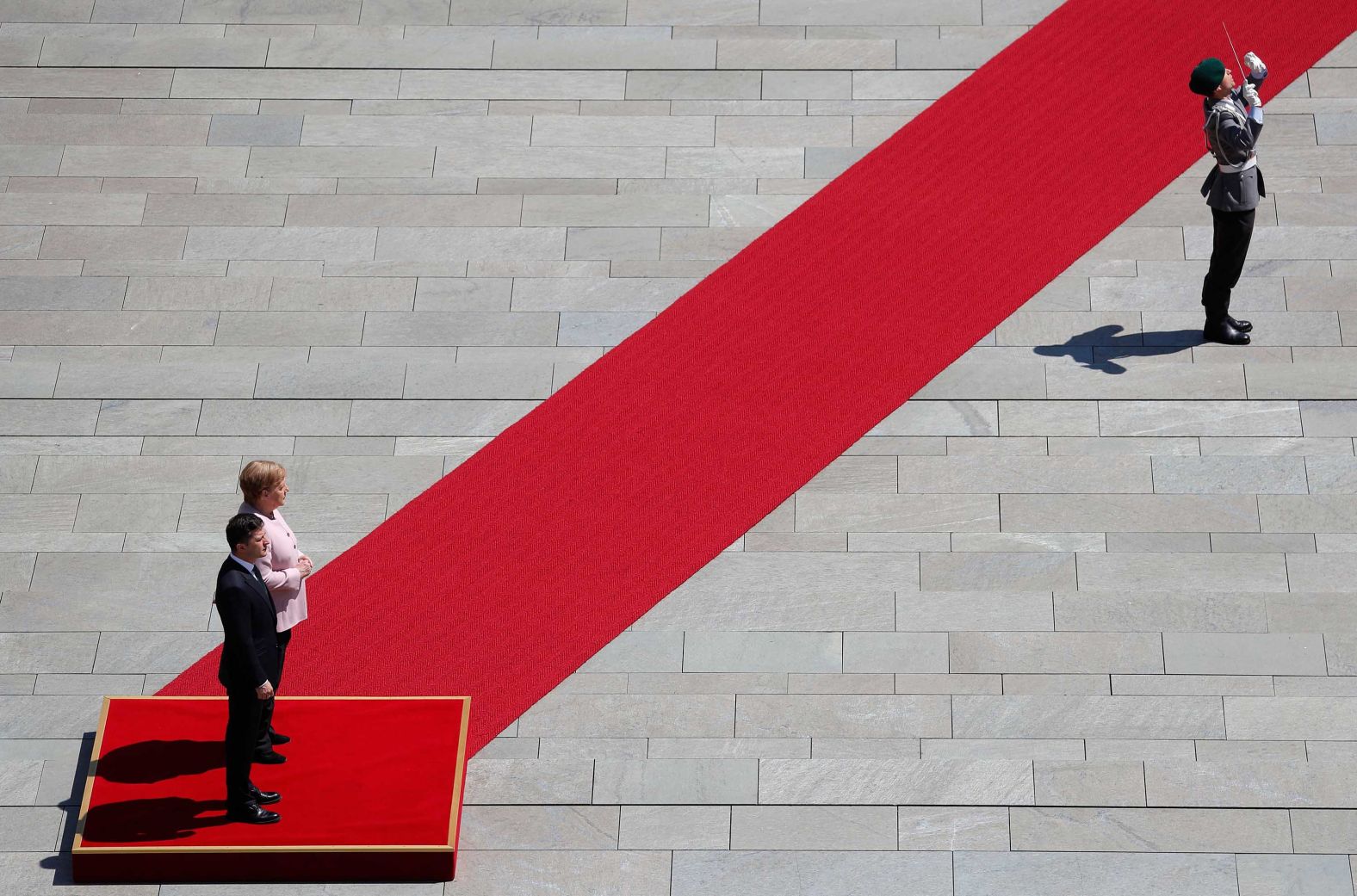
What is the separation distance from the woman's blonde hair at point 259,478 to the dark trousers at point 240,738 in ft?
2.26

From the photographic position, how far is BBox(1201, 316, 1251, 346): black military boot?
7.02 metres

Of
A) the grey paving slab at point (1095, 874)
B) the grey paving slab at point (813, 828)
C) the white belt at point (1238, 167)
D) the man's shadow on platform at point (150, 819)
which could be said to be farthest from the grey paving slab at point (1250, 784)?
the man's shadow on platform at point (150, 819)

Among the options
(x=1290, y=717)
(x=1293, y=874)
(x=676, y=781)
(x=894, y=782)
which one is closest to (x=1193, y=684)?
(x=1290, y=717)

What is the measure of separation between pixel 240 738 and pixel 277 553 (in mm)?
696

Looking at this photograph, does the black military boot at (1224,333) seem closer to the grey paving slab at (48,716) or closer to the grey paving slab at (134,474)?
the grey paving slab at (134,474)

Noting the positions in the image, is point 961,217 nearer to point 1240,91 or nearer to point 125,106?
point 1240,91

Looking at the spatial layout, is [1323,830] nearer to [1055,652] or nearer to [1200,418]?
[1055,652]

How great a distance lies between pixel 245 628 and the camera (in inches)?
211

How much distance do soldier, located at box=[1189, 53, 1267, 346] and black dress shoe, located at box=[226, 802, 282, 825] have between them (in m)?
4.51

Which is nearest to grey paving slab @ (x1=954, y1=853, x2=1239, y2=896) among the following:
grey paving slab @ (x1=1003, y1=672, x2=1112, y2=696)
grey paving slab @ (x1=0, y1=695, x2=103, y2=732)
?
grey paving slab @ (x1=1003, y1=672, x2=1112, y2=696)

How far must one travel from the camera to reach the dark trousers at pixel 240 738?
18.2ft

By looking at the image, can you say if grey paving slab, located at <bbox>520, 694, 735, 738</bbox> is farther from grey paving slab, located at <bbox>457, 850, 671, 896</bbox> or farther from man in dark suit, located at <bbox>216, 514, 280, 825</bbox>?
man in dark suit, located at <bbox>216, 514, 280, 825</bbox>

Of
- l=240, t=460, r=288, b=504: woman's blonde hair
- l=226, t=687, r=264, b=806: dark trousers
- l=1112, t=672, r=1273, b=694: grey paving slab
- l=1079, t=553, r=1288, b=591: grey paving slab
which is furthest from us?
l=1079, t=553, r=1288, b=591: grey paving slab

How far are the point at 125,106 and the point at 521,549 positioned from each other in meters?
3.45
